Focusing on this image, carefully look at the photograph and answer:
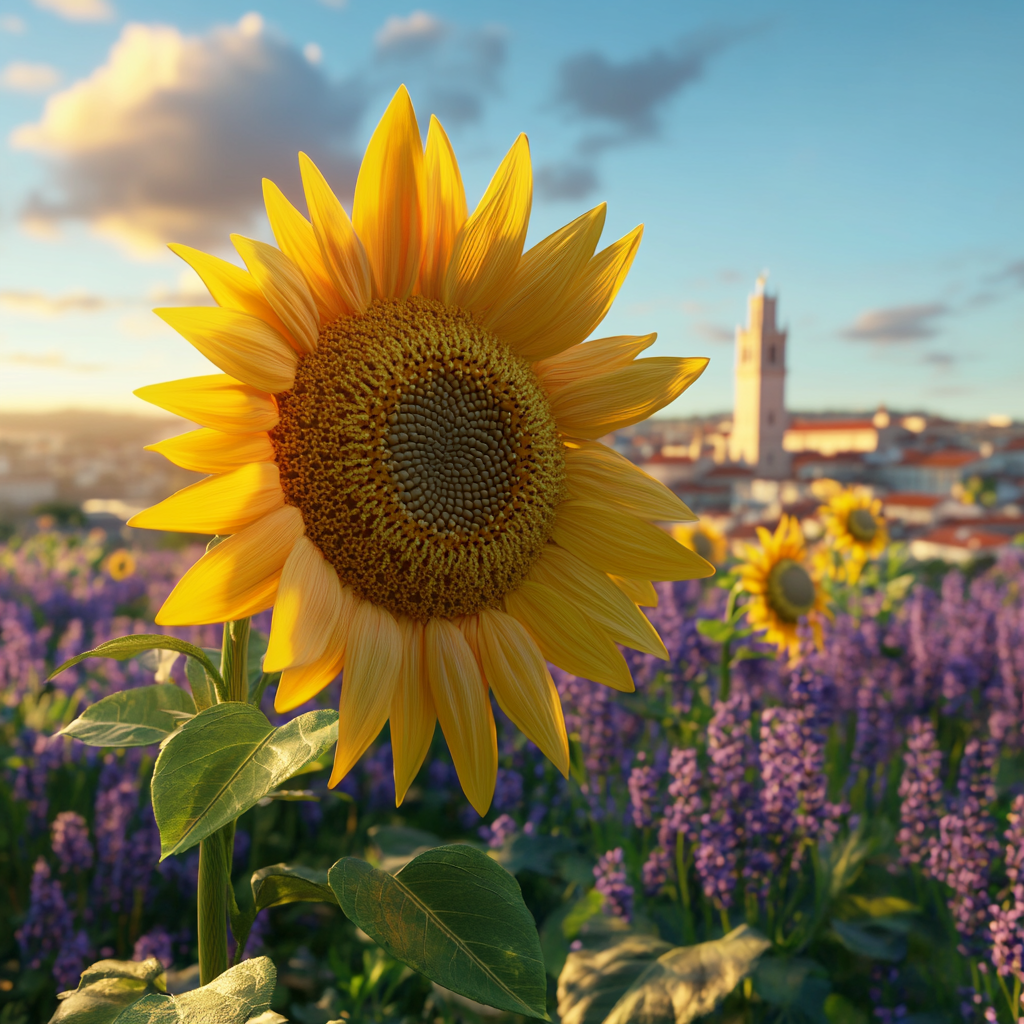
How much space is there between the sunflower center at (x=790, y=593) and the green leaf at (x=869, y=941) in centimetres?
138

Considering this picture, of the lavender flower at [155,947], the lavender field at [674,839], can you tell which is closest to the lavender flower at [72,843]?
the lavender field at [674,839]

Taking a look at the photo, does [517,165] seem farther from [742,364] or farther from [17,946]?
[742,364]

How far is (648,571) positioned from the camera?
1.35 meters

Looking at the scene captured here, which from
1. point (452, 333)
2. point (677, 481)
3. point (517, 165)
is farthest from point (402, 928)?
point (677, 481)

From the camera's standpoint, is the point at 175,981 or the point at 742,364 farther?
the point at 742,364

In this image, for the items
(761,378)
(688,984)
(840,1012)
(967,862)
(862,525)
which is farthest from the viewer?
(761,378)

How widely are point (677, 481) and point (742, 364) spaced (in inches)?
1862

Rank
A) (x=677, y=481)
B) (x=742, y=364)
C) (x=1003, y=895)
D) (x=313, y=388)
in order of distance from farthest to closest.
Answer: (x=742, y=364) < (x=677, y=481) < (x=1003, y=895) < (x=313, y=388)

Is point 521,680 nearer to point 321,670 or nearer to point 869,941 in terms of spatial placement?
point 321,670

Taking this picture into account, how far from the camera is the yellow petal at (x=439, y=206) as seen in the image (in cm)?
122

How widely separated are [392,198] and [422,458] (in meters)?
0.40

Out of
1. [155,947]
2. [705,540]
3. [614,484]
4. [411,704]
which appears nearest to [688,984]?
[411,704]

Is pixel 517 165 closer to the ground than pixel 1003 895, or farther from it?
farther from it

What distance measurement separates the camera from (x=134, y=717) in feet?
4.20
